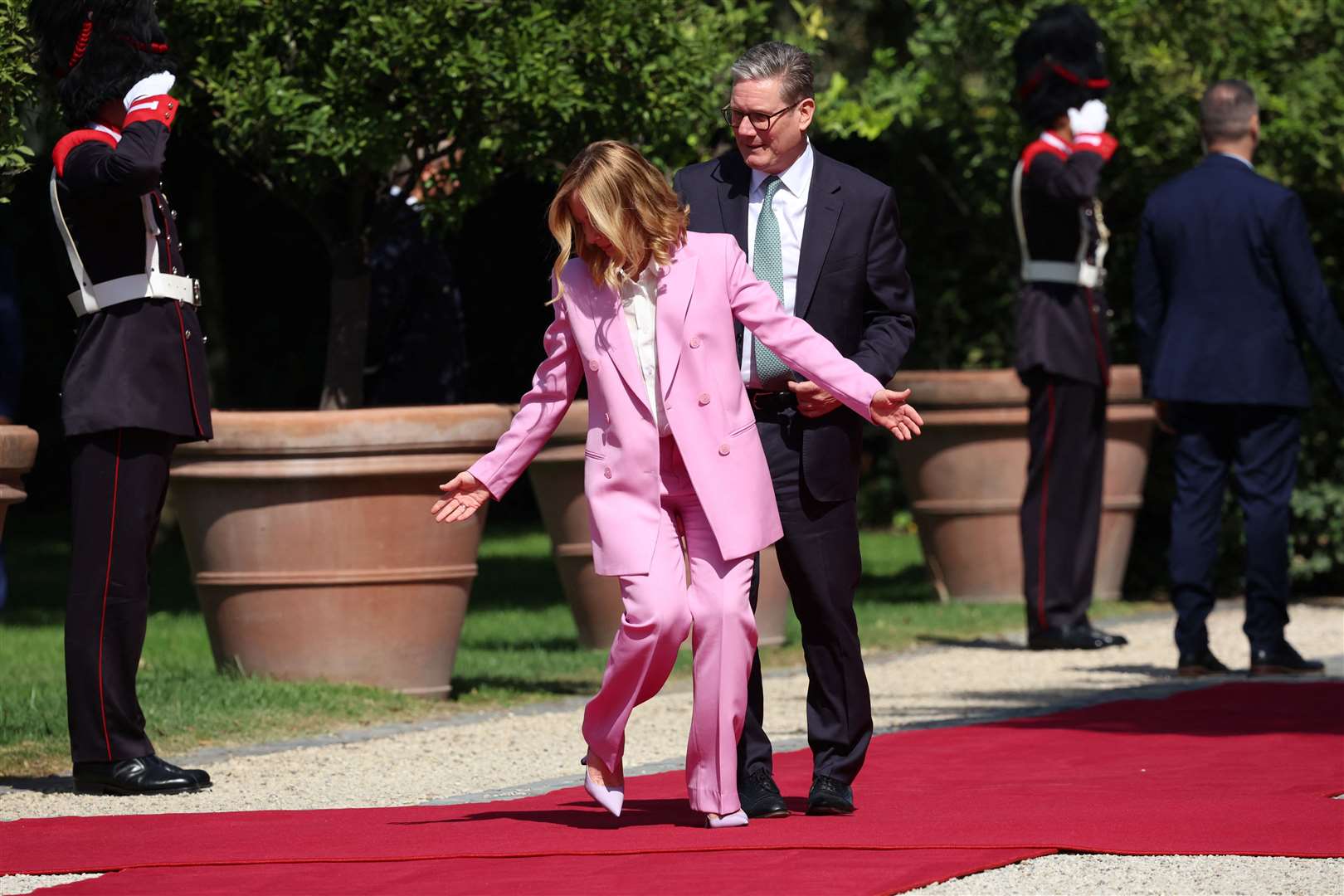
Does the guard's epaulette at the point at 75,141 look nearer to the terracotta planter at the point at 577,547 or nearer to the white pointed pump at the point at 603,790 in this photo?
the white pointed pump at the point at 603,790

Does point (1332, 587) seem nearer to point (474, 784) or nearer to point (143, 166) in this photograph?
point (474, 784)

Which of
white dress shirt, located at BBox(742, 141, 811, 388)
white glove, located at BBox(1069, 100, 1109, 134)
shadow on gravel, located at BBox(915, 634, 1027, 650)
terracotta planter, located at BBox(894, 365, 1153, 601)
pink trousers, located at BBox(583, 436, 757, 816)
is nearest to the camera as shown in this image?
pink trousers, located at BBox(583, 436, 757, 816)

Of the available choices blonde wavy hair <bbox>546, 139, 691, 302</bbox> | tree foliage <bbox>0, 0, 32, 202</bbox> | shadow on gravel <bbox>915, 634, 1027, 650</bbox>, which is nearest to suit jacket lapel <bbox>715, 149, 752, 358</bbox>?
blonde wavy hair <bbox>546, 139, 691, 302</bbox>

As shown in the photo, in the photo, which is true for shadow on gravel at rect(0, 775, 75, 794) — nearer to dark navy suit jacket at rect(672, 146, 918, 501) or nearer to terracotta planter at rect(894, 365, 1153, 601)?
dark navy suit jacket at rect(672, 146, 918, 501)

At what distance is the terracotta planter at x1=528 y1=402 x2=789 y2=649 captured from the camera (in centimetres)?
856

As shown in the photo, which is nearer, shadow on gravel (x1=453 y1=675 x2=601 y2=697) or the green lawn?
the green lawn

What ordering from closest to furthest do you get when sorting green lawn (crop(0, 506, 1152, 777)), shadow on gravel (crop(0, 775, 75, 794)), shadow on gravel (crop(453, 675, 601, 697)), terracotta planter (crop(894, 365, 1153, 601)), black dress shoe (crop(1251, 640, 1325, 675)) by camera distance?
1. shadow on gravel (crop(0, 775, 75, 794))
2. green lawn (crop(0, 506, 1152, 777))
3. shadow on gravel (crop(453, 675, 601, 697))
4. black dress shoe (crop(1251, 640, 1325, 675))
5. terracotta planter (crop(894, 365, 1153, 601))

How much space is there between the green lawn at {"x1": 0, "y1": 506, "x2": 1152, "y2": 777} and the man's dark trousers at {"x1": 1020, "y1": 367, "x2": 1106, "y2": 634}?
60 centimetres

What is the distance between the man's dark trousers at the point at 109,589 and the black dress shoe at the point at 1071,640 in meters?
4.14

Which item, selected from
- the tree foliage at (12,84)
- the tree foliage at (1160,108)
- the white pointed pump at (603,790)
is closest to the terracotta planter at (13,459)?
the tree foliage at (12,84)

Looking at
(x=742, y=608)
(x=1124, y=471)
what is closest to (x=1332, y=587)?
(x=1124, y=471)

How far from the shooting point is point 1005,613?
10078mm

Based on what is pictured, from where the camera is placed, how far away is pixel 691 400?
474 cm

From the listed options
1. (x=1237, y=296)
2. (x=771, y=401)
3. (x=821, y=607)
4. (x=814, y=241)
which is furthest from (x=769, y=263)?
(x=1237, y=296)
